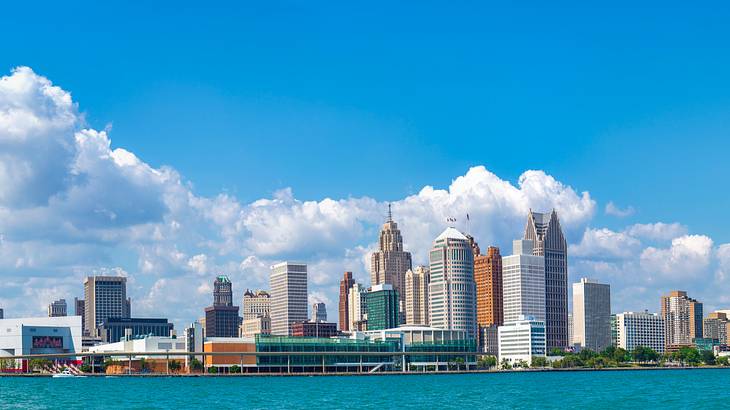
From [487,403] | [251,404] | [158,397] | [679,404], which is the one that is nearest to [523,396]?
[487,403]

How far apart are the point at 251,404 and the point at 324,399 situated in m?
13.7

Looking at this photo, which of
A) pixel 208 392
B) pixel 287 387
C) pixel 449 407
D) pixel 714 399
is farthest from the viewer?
pixel 287 387

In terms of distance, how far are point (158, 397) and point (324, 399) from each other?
2368 cm

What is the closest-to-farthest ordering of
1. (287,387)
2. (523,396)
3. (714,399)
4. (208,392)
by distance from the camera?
(714,399)
(523,396)
(208,392)
(287,387)

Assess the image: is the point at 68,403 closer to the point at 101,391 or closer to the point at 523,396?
the point at 101,391

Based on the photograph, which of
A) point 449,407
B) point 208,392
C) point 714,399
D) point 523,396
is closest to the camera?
point 449,407

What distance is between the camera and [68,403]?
13250 cm

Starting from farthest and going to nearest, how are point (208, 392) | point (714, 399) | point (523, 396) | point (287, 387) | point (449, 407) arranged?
point (287, 387) < point (208, 392) < point (523, 396) < point (714, 399) < point (449, 407)

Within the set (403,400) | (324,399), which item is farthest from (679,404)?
(324,399)

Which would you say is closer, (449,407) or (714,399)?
(449,407)

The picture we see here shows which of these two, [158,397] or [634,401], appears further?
[158,397]

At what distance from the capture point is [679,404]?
4953 inches

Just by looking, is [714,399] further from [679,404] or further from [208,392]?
[208,392]

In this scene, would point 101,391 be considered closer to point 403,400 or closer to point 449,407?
point 403,400
